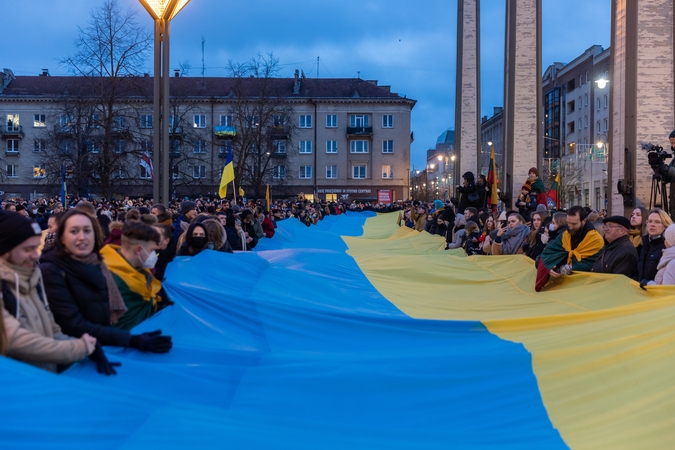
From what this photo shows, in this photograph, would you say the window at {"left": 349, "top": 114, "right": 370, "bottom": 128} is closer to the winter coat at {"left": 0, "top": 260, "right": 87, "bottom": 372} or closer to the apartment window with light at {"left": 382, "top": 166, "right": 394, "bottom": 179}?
the apartment window with light at {"left": 382, "top": 166, "right": 394, "bottom": 179}

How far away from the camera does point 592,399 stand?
5191 millimetres

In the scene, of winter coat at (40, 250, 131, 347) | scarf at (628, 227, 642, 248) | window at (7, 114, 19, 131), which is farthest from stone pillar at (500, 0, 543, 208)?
window at (7, 114, 19, 131)

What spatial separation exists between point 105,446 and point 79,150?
1320 inches

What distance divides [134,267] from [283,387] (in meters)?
1.93

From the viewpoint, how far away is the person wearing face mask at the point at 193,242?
33.4 ft

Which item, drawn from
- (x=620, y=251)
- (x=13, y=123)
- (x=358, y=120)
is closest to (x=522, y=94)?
(x=620, y=251)

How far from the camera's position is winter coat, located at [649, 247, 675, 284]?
8.20 metres

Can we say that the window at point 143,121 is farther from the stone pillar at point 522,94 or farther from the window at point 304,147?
the window at point 304,147

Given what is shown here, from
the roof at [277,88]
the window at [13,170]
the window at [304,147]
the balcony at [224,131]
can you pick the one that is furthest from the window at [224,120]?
the window at [13,170]

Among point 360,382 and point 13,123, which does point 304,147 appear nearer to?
point 13,123

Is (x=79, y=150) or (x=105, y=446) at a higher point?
(x=79, y=150)

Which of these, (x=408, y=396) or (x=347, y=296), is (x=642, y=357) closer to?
(x=408, y=396)

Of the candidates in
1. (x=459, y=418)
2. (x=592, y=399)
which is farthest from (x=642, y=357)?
(x=459, y=418)

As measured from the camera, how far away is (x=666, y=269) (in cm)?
827
